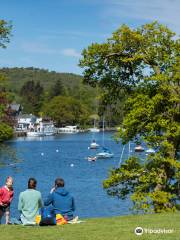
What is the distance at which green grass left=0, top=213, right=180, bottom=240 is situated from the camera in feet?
38.7

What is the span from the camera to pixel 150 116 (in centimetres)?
1939

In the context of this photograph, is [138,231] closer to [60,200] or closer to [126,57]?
[60,200]

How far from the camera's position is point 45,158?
94625 mm

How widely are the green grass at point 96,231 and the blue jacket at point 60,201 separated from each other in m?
0.63

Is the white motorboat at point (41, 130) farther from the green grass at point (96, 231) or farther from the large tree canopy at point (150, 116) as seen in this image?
the green grass at point (96, 231)

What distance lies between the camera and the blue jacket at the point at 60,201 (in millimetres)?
14672

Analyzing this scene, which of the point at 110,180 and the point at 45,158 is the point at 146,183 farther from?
the point at 45,158

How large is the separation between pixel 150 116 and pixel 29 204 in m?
6.38

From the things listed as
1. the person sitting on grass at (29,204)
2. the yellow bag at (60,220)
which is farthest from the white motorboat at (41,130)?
the yellow bag at (60,220)

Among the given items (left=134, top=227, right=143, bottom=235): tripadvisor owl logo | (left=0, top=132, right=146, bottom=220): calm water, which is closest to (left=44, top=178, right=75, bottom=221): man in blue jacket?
(left=134, top=227, right=143, bottom=235): tripadvisor owl logo

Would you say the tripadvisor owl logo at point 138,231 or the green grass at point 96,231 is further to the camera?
the tripadvisor owl logo at point 138,231

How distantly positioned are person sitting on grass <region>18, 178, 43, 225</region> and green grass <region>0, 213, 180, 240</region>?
597mm

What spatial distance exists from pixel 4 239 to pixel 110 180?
850 cm

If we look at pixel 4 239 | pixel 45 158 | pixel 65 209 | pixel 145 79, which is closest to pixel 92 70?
pixel 145 79
